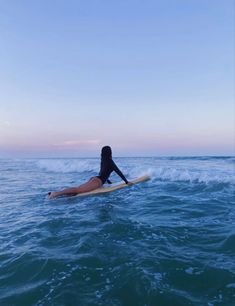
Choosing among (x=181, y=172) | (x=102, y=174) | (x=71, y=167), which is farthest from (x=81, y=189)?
(x=71, y=167)

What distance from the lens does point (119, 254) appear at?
14.7ft

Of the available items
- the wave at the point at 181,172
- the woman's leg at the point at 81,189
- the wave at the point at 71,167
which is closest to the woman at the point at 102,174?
the woman's leg at the point at 81,189

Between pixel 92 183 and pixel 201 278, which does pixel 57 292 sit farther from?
pixel 92 183

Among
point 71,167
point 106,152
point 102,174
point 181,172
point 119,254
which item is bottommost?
point 119,254

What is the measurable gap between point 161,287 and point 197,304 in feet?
1.61

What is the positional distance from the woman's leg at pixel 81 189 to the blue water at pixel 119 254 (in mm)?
1477

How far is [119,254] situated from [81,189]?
6.14 metres

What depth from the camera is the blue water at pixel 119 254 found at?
132 inches

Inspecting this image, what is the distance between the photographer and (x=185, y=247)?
15.7 ft

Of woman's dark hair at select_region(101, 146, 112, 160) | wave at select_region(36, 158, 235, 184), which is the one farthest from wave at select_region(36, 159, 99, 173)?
woman's dark hair at select_region(101, 146, 112, 160)

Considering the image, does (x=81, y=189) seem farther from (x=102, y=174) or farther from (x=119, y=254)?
(x=119, y=254)

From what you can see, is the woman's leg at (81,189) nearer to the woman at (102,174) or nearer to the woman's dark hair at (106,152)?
the woman at (102,174)

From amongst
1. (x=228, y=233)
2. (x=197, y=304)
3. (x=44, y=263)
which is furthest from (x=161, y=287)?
(x=228, y=233)

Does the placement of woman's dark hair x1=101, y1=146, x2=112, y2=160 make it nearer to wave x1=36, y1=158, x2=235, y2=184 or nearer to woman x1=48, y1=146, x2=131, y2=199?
woman x1=48, y1=146, x2=131, y2=199
